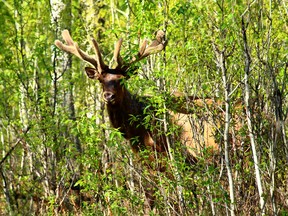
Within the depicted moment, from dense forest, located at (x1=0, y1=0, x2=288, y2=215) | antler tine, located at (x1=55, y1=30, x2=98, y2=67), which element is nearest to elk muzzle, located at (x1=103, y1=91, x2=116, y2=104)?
dense forest, located at (x1=0, y1=0, x2=288, y2=215)

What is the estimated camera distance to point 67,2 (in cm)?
1206

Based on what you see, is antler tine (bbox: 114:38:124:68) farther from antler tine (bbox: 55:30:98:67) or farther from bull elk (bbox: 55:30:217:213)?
antler tine (bbox: 55:30:98:67)

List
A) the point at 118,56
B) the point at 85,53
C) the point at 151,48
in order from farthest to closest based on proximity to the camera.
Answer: the point at 85,53
the point at 118,56
the point at 151,48

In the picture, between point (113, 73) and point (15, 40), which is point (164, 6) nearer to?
point (113, 73)

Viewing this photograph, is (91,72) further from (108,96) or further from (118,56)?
(108,96)

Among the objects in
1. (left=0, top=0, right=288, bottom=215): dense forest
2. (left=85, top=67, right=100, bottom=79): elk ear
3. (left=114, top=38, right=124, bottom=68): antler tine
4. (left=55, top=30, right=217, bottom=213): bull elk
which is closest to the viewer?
(left=0, top=0, right=288, bottom=215): dense forest

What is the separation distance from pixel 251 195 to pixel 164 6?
8.29ft

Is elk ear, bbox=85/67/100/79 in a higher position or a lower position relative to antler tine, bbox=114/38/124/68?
lower

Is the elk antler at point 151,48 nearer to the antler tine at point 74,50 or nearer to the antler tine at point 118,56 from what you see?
the antler tine at point 118,56

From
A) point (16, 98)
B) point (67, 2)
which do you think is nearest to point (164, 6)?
point (16, 98)

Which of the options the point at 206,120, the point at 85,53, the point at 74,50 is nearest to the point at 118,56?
the point at 85,53

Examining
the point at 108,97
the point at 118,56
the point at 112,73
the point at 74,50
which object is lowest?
the point at 108,97

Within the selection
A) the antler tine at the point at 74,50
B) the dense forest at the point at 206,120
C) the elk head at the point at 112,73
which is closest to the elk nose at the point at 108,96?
the elk head at the point at 112,73

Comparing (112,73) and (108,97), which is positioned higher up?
(112,73)
